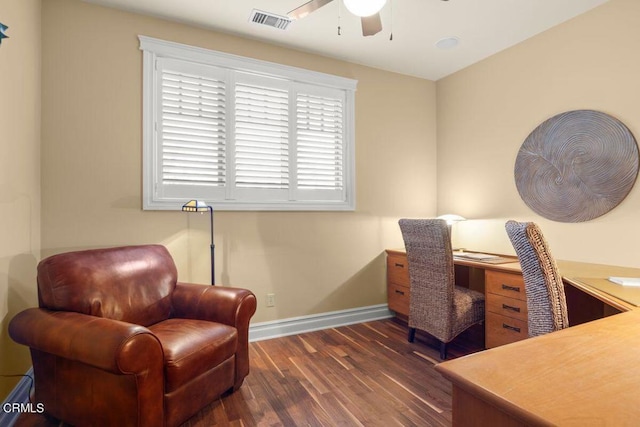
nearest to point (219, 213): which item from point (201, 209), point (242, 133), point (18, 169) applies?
point (201, 209)

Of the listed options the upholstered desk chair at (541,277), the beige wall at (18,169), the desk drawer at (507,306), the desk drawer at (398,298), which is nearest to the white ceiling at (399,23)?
the beige wall at (18,169)

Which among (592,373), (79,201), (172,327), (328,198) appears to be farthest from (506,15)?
(79,201)

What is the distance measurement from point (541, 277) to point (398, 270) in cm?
207

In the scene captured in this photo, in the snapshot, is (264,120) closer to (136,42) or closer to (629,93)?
(136,42)

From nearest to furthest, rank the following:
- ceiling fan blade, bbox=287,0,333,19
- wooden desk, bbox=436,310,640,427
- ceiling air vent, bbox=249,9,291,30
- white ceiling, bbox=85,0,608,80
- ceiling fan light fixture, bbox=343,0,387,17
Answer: wooden desk, bbox=436,310,640,427
ceiling fan light fixture, bbox=343,0,387,17
ceiling fan blade, bbox=287,0,333,19
white ceiling, bbox=85,0,608,80
ceiling air vent, bbox=249,9,291,30

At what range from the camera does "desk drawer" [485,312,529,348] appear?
2396 millimetres

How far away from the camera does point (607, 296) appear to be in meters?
1.61

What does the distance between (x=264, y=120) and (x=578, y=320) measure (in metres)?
2.91

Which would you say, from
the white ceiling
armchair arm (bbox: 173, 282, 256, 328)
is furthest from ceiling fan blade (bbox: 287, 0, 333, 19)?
armchair arm (bbox: 173, 282, 256, 328)

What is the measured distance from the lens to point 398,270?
351 centimetres

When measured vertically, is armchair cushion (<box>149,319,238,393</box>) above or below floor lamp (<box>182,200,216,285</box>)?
below

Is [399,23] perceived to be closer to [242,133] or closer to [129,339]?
[242,133]

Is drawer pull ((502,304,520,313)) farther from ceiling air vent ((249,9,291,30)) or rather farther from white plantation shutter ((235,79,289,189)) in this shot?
ceiling air vent ((249,9,291,30))

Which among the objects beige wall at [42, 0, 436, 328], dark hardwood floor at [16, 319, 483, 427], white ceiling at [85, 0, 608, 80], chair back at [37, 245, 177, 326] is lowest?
dark hardwood floor at [16, 319, 483, 427]
